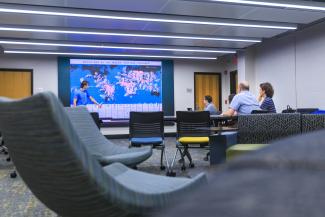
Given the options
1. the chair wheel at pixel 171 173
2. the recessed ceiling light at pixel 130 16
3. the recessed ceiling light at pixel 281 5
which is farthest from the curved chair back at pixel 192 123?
the recessed ceiling light at pixel 130 16

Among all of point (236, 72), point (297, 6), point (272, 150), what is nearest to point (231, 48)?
point (236, 72)

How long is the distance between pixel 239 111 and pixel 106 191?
399cm

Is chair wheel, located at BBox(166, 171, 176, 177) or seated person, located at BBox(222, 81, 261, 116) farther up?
seated person, located at BBox(222, 81, 261, 116)

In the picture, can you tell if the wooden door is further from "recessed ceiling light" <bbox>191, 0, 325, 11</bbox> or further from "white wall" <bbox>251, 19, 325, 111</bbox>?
"recessed ceiling light" <bbox>191, 0, 325, 11</bbox>

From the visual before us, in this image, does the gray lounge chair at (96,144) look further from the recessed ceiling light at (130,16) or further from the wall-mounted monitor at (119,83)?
the wall-mounted monitor at (119,83)

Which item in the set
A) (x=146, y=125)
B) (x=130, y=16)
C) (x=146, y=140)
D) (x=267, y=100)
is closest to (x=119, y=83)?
(x=130, y=16)

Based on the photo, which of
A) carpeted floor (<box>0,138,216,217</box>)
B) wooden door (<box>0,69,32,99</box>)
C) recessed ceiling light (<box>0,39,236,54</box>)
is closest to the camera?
carpeted floor (<box>0,138,216,217</box>)

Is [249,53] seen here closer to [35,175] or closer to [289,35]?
[289,35]

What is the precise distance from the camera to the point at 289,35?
26.6ft

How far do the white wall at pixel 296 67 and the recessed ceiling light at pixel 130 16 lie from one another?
0.74 metres

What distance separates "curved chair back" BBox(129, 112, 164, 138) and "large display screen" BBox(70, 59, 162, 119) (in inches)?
202

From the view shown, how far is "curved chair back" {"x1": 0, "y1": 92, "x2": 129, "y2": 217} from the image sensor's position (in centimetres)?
103

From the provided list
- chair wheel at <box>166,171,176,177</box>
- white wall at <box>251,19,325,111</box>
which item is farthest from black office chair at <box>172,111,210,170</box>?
white wall at <box>251,19,325,111</box>

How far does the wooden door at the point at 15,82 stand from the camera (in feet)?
31.3
